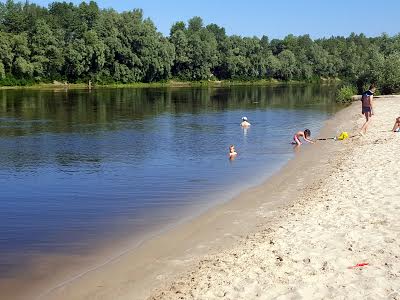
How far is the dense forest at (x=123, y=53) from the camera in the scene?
340ft

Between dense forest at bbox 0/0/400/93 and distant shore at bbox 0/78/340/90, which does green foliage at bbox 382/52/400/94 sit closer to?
dense forest at bbox 0/0/400/93

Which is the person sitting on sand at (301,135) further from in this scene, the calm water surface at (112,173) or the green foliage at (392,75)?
the green foliage at (392,75)

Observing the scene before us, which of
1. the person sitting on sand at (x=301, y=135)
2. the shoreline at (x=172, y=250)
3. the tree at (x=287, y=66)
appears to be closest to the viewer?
the shoreline at (x=172, y=250)

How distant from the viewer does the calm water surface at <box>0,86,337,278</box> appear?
1438 centimetres

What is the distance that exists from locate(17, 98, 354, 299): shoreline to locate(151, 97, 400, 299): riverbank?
0.45 metres

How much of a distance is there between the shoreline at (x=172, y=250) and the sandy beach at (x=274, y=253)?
2cm

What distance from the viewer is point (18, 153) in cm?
2808

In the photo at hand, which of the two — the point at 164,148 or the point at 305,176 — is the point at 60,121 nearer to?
the point at 164,148

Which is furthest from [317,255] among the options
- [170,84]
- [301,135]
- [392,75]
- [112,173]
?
[170,84]

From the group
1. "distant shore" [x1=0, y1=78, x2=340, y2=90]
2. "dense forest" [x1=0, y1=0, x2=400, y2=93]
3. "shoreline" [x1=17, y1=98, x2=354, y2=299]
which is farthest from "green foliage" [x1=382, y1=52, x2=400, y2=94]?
"distant shore" [x1=0, y1=78, x2=340, y2=90]

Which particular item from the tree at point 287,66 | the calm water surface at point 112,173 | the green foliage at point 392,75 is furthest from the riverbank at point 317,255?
the tree at point 287,66

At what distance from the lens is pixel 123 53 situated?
12112 centimetres

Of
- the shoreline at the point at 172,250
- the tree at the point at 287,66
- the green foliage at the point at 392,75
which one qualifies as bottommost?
the shoreline at the point at 172,250

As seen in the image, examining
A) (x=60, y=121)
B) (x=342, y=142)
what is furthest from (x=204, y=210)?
(x=60, y=121)
